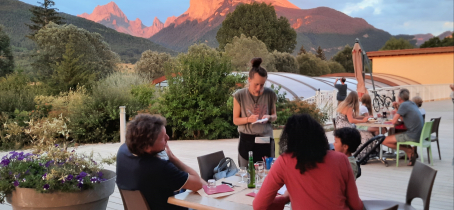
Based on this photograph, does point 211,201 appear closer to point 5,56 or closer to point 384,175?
point 384,175

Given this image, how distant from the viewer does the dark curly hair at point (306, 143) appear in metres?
1.81

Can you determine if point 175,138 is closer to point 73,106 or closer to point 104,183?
point 73,106

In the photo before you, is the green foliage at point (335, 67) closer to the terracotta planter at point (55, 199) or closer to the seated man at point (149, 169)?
the terracotta planter at point (55, 199)

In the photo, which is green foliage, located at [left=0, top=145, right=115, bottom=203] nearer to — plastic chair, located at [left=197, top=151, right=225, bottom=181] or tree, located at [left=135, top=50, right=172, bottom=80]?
plastic chair, located at [left=197, top=151, right=225, bottom=181]

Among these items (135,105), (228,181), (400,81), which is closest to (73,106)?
(135,105)

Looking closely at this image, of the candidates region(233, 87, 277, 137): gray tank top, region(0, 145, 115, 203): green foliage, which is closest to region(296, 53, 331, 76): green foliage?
region(233, 87, 277, 137): gray tank top

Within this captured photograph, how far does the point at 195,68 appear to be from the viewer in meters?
9.84

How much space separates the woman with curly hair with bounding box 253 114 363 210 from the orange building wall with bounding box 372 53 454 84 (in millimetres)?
28580

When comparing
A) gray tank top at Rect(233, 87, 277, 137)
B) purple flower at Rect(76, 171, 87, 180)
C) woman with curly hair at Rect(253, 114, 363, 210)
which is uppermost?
gray tank top at Rect(233, 87, 277, 137)

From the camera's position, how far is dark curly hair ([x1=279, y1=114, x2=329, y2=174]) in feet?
5.95

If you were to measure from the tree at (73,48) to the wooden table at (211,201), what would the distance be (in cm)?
3122

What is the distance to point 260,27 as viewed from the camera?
176 feet

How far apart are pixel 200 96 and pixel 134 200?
7.55 m

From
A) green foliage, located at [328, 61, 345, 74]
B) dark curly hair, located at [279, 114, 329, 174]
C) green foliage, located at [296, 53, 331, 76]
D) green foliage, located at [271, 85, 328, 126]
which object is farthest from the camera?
green foliage, located at [328, 61, 345, 74]
